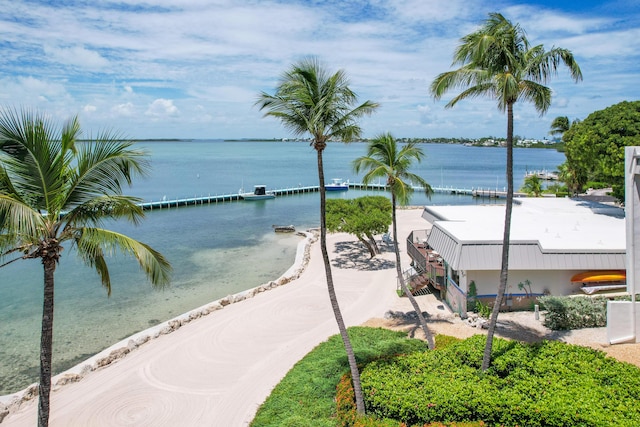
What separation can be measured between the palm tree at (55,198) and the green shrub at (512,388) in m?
6.04

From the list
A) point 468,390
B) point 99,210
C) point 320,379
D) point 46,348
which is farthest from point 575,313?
point 46,348

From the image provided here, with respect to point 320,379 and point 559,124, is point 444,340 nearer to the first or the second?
point 320,379

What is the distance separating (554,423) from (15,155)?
11.2m

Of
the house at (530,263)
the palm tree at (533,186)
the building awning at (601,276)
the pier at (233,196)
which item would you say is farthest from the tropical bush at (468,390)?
the pier at (233,196)

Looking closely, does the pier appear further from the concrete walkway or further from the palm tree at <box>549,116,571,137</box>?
the concrete walkway

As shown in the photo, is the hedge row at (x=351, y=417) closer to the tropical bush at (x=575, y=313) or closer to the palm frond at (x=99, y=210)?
the palm frond at (x=99, y=210)

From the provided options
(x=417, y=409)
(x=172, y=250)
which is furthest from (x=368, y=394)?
(x=172, y=250)

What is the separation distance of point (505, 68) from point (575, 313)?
9879mm

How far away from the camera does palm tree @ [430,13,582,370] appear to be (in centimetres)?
1111

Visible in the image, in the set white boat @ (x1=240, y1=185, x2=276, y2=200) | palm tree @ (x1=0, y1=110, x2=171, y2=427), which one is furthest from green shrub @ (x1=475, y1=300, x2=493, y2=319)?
white boat @ (x1=240, y1=185, x2=276, y2=200)

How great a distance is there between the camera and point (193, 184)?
10288 cm

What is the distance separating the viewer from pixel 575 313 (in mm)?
16141

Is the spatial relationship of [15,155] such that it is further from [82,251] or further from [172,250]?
[172,250]

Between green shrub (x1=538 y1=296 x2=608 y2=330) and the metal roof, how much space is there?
1.70 metres
